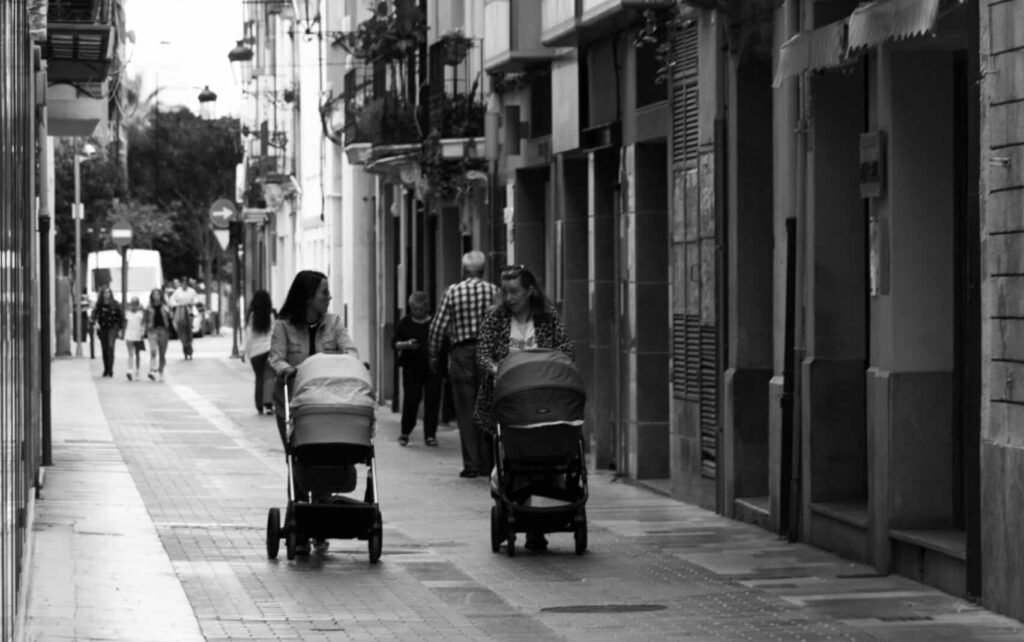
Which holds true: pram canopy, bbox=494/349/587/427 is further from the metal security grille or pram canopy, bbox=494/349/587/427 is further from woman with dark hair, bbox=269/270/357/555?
the metal security grille

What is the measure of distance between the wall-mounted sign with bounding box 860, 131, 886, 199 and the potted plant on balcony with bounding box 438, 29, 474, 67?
15957 millimetres

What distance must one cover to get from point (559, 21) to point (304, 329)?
7774 mm

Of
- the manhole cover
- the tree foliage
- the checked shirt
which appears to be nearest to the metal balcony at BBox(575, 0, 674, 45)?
the checked shirt

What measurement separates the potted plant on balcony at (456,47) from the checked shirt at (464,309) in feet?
28.6

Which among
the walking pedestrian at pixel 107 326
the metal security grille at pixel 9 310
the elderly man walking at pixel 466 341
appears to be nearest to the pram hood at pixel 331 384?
the metal security grille at pixel 9 310

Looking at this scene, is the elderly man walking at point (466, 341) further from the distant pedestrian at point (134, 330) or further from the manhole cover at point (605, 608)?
the distant pedestrian at point (134, 330)

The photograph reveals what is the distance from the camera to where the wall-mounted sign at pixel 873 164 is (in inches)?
539

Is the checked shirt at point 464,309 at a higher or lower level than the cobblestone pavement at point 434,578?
higher

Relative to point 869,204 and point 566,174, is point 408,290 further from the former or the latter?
point 869,204

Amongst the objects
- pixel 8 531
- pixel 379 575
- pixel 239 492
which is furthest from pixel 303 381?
pixel 8 531

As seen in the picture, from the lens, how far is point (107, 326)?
4672 centimetres

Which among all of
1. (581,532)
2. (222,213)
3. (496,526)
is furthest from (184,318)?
(581,532)

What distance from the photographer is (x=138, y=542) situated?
1565 centimetres

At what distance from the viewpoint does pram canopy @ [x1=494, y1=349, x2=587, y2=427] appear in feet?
47.4
